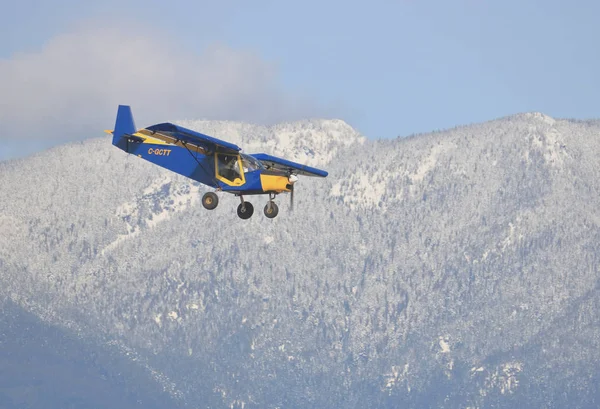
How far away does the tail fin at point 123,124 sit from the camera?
499 feet

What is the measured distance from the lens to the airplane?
13975 centimetres

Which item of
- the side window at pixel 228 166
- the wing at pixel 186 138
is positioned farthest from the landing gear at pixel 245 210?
the wing at pixel 186 138

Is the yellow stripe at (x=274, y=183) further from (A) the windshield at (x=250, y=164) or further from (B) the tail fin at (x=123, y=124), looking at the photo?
(B) the tail fin at (x=123, y=124)

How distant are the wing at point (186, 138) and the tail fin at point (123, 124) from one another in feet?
32.6

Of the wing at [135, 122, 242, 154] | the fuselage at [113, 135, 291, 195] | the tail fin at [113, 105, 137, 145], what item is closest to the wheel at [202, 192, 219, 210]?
the fuselage at [113, 135, 291, 195]

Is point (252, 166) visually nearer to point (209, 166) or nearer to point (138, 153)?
point (209, 166)

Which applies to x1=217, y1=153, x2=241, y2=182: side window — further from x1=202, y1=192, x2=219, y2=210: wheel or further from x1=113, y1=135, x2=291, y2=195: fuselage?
x1=202, y1=192, x2=219, y2=210: wheel

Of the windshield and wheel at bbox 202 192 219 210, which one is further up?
the windshield

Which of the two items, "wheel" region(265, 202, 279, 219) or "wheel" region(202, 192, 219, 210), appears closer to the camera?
"wheel" region(265, 202, 279, 219)

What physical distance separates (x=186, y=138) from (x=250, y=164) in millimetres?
6279

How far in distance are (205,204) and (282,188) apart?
753cm

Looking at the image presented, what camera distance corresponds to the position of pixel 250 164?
14138cm

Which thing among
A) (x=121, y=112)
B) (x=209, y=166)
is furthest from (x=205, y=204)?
(x=121, y=112)

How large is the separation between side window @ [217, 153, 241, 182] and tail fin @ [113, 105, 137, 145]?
1340 cm
